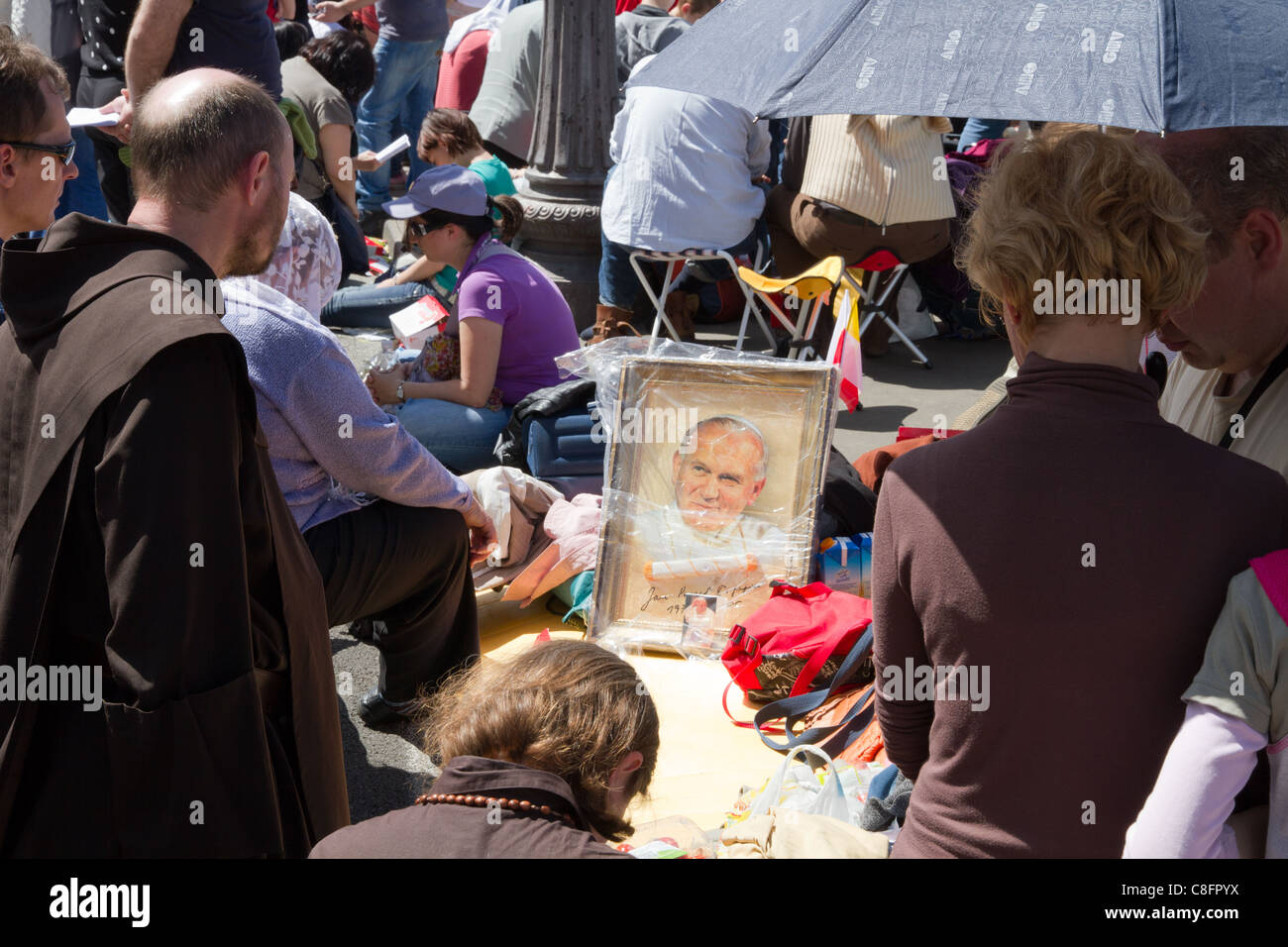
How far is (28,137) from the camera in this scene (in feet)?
8.58

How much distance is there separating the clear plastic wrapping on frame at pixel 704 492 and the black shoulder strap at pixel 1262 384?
1966 millimetres

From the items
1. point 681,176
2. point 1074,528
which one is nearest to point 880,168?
point 681,176

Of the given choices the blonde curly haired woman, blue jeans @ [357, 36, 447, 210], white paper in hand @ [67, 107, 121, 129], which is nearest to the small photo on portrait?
the blonde curly haired woman

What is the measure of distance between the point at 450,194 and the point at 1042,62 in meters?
3.02

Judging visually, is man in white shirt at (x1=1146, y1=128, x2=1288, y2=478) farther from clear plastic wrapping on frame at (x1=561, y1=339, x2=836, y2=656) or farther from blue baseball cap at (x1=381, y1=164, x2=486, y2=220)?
blue baseball cap at (x1=381, y1=164, x2=486, y2=220)

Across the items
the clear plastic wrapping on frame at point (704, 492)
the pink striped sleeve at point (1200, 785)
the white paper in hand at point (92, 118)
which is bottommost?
the clear plastic wrapping on frame at point (704, 492)

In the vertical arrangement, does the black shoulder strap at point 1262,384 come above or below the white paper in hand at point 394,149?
below

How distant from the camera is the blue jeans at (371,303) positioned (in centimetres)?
696

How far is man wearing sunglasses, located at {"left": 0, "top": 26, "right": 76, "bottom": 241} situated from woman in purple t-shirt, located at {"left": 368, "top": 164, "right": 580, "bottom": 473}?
1858mm

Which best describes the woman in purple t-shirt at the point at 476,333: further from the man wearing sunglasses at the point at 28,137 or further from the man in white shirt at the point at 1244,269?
the man in white shirt at the point at 1244,269

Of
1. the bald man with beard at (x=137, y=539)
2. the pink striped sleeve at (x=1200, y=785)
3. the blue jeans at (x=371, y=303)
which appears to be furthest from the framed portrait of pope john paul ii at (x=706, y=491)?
the blue jeans at (x=371, y=303)

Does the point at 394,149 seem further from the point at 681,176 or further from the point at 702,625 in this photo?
the point at 702,625

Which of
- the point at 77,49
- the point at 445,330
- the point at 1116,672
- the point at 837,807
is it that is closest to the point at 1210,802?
the point at 1116,672

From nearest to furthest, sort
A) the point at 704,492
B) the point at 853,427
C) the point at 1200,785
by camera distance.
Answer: the point at 1200,785 < the point at 704,492 < the point at 853,427
